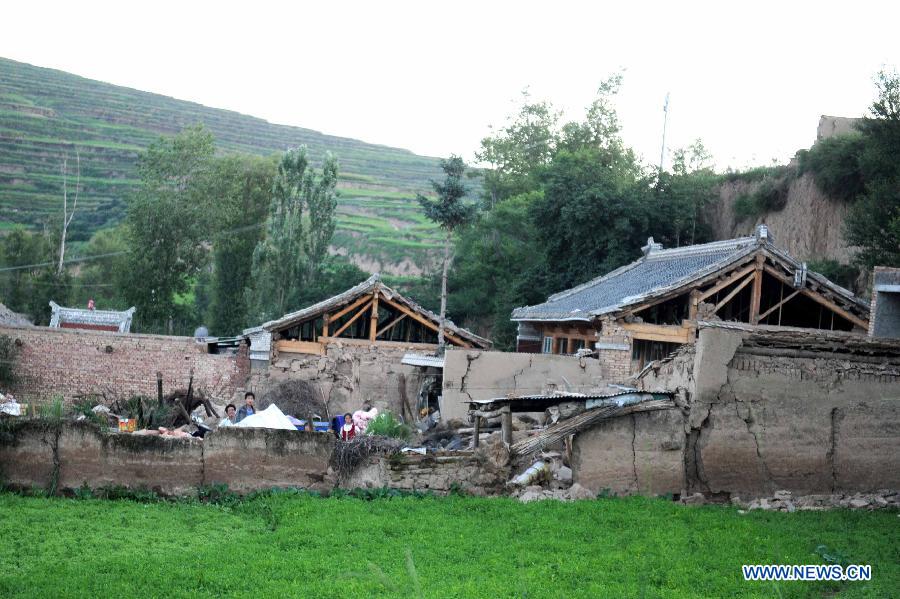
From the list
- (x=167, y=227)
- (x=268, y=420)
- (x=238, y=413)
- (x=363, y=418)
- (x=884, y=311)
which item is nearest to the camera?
(x=268, y=420)

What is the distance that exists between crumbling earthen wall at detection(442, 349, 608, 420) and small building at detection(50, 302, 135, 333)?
16.5m

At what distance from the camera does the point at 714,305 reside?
19.7m

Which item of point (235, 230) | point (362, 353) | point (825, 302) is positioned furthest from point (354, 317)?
point (235, 230)

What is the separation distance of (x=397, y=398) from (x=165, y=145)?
111 ft

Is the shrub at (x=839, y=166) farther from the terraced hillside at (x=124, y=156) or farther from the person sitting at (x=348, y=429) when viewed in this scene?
the terraced hillside at (x=124, y=156)

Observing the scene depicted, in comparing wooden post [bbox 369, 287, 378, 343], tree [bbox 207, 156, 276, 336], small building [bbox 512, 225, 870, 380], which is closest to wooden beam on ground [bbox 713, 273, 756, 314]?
small building [bbox 512, 225, 870, 380]

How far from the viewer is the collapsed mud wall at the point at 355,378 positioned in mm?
21297

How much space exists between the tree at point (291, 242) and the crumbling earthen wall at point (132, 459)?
26.6 m

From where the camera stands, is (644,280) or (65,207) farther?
(65,207)

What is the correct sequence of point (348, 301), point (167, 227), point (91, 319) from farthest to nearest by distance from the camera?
point (167, 227), point (91, 319), point (348, 301)

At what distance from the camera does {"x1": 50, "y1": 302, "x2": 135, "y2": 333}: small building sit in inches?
1210

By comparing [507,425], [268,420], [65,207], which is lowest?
[268,420]

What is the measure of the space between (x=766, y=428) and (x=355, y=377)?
10927mm

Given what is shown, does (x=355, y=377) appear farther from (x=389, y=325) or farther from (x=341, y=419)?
(x=341, y=419)
